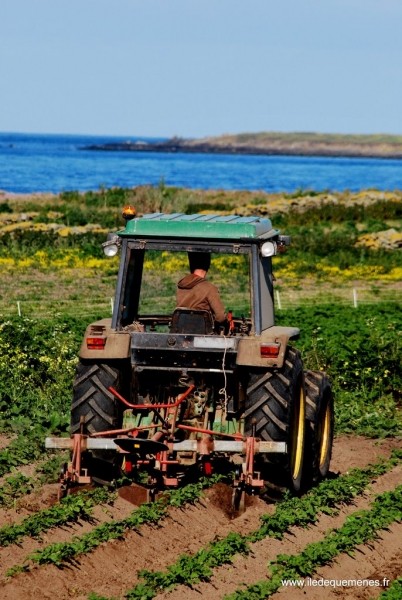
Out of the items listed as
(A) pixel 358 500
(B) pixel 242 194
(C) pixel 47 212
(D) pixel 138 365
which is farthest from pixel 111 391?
(B) pixel 242 194

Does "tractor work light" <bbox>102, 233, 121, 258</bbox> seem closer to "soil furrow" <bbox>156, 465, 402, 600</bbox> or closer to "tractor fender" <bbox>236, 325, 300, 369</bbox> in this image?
"tractor fender" <bbox>236, 325, 300, 369</bbox>

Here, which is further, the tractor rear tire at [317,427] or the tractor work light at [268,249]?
the tractor rear tire at [317,427]

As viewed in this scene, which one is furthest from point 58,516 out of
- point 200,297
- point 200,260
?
point 200,260

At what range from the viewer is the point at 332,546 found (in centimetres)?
955

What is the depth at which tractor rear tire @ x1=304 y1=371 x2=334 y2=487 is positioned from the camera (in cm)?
1127

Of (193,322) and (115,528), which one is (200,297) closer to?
(193,322)

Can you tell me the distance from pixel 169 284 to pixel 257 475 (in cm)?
1480

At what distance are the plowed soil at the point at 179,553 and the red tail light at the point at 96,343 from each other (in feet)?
4.35

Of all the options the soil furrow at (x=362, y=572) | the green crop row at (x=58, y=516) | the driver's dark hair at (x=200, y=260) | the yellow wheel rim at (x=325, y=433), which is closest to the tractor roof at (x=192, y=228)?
the driver's dark hair at (x=200, y=260)

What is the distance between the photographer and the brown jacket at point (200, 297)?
34.7 ft

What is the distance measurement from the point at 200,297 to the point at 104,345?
3.03 feet

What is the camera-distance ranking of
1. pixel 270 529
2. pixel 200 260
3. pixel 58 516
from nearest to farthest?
pixel 58 516 < pixel 270 529 < pixel 200 260

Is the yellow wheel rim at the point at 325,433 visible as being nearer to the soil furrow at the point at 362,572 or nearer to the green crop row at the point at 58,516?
the soil furrow at the point at 362,572

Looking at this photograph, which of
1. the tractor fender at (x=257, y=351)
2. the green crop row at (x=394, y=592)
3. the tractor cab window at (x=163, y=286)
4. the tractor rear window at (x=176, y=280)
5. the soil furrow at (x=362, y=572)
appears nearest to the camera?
the green crop row at (x=394, y=592)
